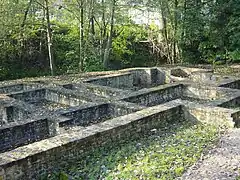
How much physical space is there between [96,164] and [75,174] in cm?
43

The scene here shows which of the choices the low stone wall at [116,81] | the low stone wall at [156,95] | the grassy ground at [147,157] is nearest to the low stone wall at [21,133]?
the grassy ground at [147,157]

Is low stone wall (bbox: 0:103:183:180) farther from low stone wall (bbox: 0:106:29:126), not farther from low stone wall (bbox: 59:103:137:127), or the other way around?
low stone wall (bbox: 0:106:29:126)

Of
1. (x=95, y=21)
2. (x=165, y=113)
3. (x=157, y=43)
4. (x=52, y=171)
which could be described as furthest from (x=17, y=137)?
(x=157, y=43)

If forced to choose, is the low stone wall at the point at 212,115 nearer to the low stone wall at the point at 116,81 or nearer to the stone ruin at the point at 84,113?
the stone ruin at the point at 84,113

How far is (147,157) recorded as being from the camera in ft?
20.5

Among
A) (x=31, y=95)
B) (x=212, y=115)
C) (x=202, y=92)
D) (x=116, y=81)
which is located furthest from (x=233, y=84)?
(x=31, y=95)

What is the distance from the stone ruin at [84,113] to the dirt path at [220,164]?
1.44 m

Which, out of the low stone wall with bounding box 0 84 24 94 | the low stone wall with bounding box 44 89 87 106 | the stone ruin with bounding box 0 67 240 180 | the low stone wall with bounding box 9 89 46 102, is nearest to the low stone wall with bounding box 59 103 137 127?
the stone ruin with bounding box 0 67 240 180

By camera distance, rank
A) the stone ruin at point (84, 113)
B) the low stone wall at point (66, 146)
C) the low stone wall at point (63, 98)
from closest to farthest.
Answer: the low stone wall at point (66, 146), the stone ruin at point (84, 113), the low stone wall at point (63, 98)

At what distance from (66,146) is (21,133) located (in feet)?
6.70

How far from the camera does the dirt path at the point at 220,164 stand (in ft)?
17.7

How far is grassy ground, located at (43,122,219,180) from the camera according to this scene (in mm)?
5715

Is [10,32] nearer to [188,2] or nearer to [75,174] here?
[188,2]

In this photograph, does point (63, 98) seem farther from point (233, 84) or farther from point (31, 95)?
point (233, 84)
